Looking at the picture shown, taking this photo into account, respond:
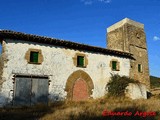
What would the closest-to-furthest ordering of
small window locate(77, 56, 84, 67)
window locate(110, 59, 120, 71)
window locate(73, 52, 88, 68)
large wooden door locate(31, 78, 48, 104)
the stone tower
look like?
large wooden door locate(31, 78, 48, 104), window locate(73, 52, 88, 68), small window locate(77, 56, 84, 67), window locate(110, 59, 120, 71), the stone tower

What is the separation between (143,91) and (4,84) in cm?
1210

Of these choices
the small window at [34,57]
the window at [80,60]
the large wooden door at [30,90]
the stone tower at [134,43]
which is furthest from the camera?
the stone tower at [134,43]

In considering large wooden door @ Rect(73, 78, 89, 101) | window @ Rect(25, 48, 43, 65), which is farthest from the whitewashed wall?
large wooden door @ Rect(73, 78, 89, 101)

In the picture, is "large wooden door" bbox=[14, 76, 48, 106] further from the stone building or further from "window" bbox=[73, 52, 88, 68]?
"window" bbox=[73, 52, 88, 68]

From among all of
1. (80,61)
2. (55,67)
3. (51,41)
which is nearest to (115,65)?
(80,61)

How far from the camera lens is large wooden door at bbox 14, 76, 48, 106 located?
612 inches

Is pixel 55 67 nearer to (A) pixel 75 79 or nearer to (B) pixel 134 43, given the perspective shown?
(A) pixel 75 79

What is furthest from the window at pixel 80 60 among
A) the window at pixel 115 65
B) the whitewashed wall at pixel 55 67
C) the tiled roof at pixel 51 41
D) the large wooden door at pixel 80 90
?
the window at pixel 115 65

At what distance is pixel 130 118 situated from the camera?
8836mm

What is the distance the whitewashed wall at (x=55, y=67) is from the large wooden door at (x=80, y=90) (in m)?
0.88

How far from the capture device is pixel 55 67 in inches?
684

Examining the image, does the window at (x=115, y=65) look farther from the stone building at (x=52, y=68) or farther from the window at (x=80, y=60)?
the window at (x=80, y=60)

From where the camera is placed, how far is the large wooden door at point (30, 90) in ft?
51.0

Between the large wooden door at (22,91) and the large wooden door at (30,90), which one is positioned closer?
the large wooden door at (22,91)
